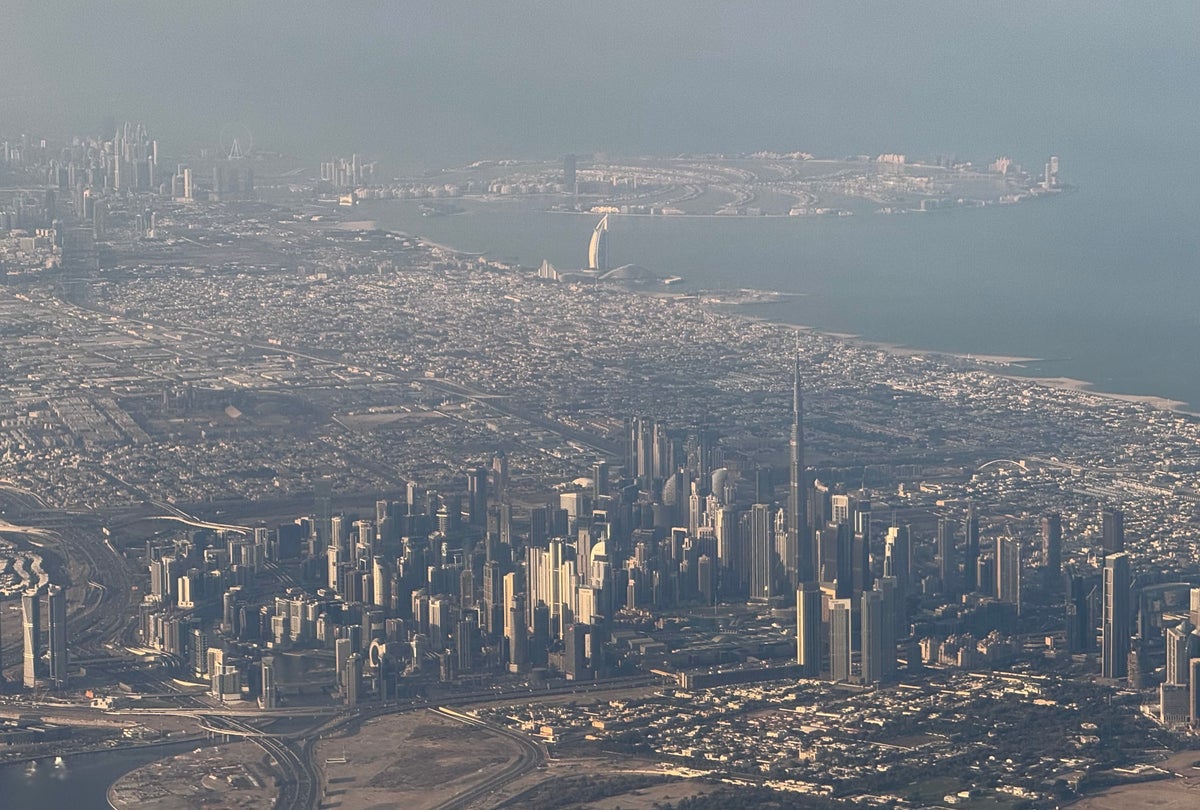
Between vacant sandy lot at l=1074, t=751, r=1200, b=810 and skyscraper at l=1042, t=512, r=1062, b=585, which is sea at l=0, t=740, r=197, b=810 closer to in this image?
vacant sandy lot at l=1074, t=751, r=1200, b=810

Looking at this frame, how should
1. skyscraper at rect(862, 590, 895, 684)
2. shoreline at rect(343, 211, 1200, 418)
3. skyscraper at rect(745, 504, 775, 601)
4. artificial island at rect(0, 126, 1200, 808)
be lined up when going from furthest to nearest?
1. shoreline at rect(343, 211, 1200, 418)
2. skyscraper at rect(745, 504, 775, 601)
3. skyscraper at rect(862, 590, 895, 684)
4. artificial island at rect(0, 126, 1200, 808)

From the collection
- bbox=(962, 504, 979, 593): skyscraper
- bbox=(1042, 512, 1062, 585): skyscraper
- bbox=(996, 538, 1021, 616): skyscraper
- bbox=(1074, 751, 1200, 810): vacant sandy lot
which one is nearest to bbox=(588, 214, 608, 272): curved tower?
bbox=(962, 504, 979, 593): skyscraper

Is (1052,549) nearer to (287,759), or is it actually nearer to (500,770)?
(500,770)

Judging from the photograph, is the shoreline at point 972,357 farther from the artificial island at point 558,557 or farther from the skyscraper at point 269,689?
the skyscraper at point 269,689

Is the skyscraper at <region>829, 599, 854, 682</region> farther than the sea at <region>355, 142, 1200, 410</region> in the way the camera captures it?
No

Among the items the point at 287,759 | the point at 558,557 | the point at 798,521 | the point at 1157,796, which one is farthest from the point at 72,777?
the point at 798,521
